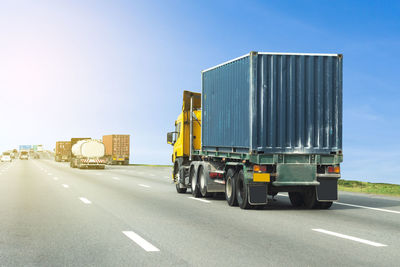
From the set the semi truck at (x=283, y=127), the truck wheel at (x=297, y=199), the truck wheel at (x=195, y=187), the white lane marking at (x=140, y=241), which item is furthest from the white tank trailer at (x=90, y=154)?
the white lane marking at (x=140, y=241)

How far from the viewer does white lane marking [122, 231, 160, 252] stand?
272 inches

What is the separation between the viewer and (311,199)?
1337 centimetres

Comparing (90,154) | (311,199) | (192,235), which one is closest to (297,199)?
(311,199)

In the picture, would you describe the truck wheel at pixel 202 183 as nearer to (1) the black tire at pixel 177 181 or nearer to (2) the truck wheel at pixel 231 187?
(2) the truck wheel at pixel 231 187

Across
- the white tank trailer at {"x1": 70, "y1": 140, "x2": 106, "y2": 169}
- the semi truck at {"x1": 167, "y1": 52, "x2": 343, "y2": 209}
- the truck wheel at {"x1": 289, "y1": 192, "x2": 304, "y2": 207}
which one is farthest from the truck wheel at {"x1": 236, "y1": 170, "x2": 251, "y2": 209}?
the white tank trailer at {"x1": 70, "y1": 140, "x2": 106, "y2": 169}

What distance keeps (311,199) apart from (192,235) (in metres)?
6.07

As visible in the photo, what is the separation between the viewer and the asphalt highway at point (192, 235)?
625 cm

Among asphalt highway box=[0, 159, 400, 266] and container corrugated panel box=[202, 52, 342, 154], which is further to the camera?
container corrugated panel box=[202, 52, 342, 154]

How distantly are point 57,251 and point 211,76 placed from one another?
9.74 metres

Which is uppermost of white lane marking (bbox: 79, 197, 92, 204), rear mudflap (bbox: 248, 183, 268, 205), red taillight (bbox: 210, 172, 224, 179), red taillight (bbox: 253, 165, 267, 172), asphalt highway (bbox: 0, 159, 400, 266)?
red taillight (bbox: 253, 165, 267, 172)

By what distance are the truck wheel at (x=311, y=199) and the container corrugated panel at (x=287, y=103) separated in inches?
47.9

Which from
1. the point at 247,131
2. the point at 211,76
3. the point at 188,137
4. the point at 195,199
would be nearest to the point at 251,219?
the point at 247,131

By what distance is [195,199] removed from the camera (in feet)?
51.2

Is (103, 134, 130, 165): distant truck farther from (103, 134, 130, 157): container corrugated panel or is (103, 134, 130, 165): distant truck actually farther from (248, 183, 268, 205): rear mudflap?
(248, 183, 268, 205): rear mudflap
